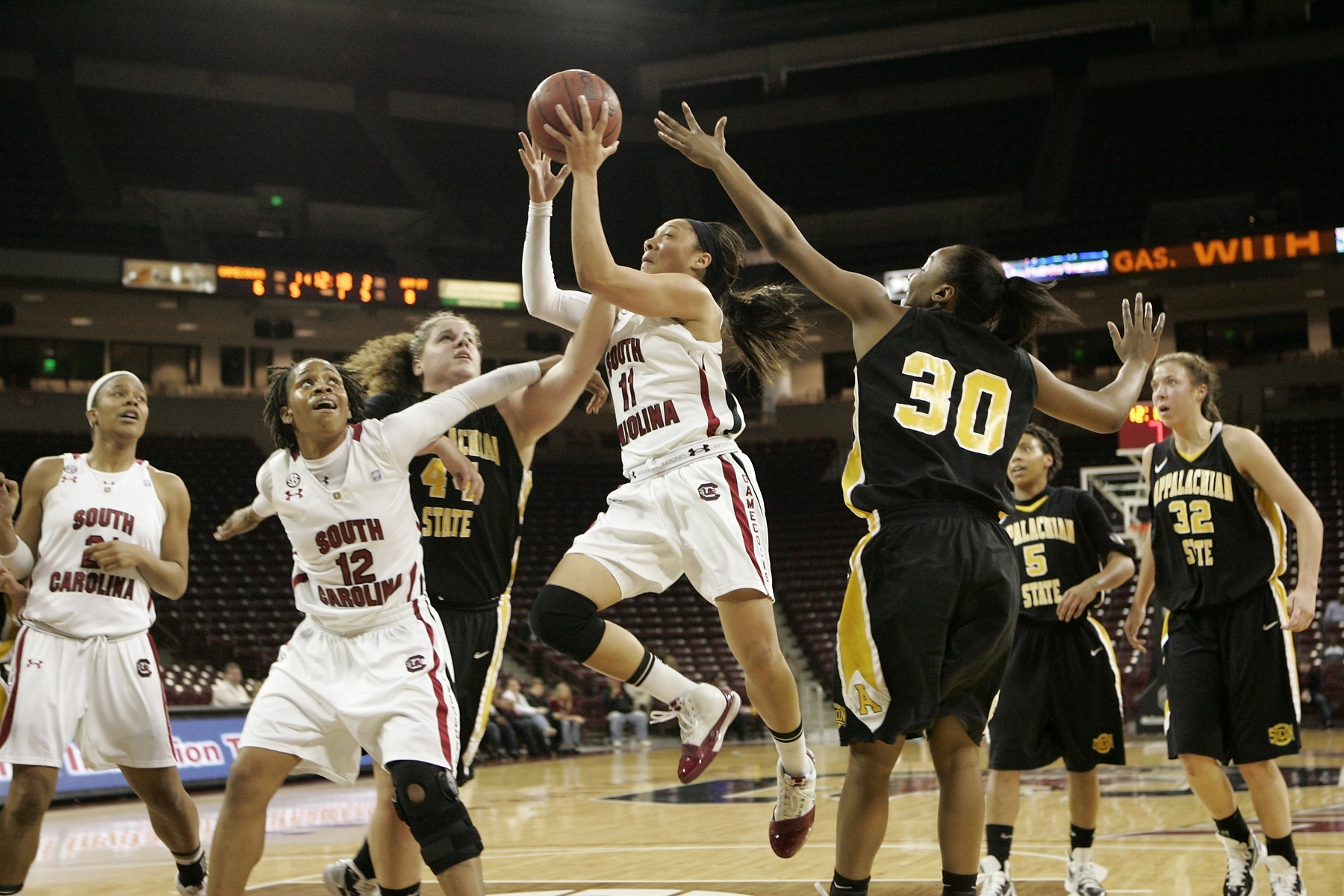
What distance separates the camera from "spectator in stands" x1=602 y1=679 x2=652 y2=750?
18.3m

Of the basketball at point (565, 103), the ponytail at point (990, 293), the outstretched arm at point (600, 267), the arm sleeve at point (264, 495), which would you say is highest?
the basketball at point (565, 103)

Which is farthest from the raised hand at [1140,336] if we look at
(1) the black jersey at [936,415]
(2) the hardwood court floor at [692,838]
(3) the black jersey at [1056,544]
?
(2) the hardwood court floor at [692,838]

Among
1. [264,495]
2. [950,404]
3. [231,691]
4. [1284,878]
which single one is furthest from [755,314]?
[231,691]

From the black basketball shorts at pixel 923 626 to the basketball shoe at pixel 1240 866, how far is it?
74.2 inches

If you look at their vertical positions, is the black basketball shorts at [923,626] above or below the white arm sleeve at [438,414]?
below

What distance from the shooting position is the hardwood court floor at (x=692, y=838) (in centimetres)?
597

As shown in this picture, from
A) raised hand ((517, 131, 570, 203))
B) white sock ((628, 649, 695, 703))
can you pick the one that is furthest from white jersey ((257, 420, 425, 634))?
raised hand ((517, 131, 570, 203))

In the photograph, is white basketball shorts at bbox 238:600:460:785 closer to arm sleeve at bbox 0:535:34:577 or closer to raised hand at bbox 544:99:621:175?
raised hand at bbox 544:99:621:175

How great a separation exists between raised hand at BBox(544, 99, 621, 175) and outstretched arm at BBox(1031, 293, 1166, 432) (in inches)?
60.0

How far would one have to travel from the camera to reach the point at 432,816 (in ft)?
12.3

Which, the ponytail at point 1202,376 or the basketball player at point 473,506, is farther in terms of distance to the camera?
the ponytail at point 1202,376

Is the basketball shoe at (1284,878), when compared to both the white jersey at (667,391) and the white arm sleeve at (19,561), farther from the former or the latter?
the white arm sleeve at (19,561)

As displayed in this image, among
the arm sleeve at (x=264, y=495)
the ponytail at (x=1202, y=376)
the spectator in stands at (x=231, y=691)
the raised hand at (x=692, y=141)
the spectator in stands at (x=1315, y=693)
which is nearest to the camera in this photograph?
the raised hand at (x=692, y=141)

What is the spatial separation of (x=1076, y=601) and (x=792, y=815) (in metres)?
1.91
